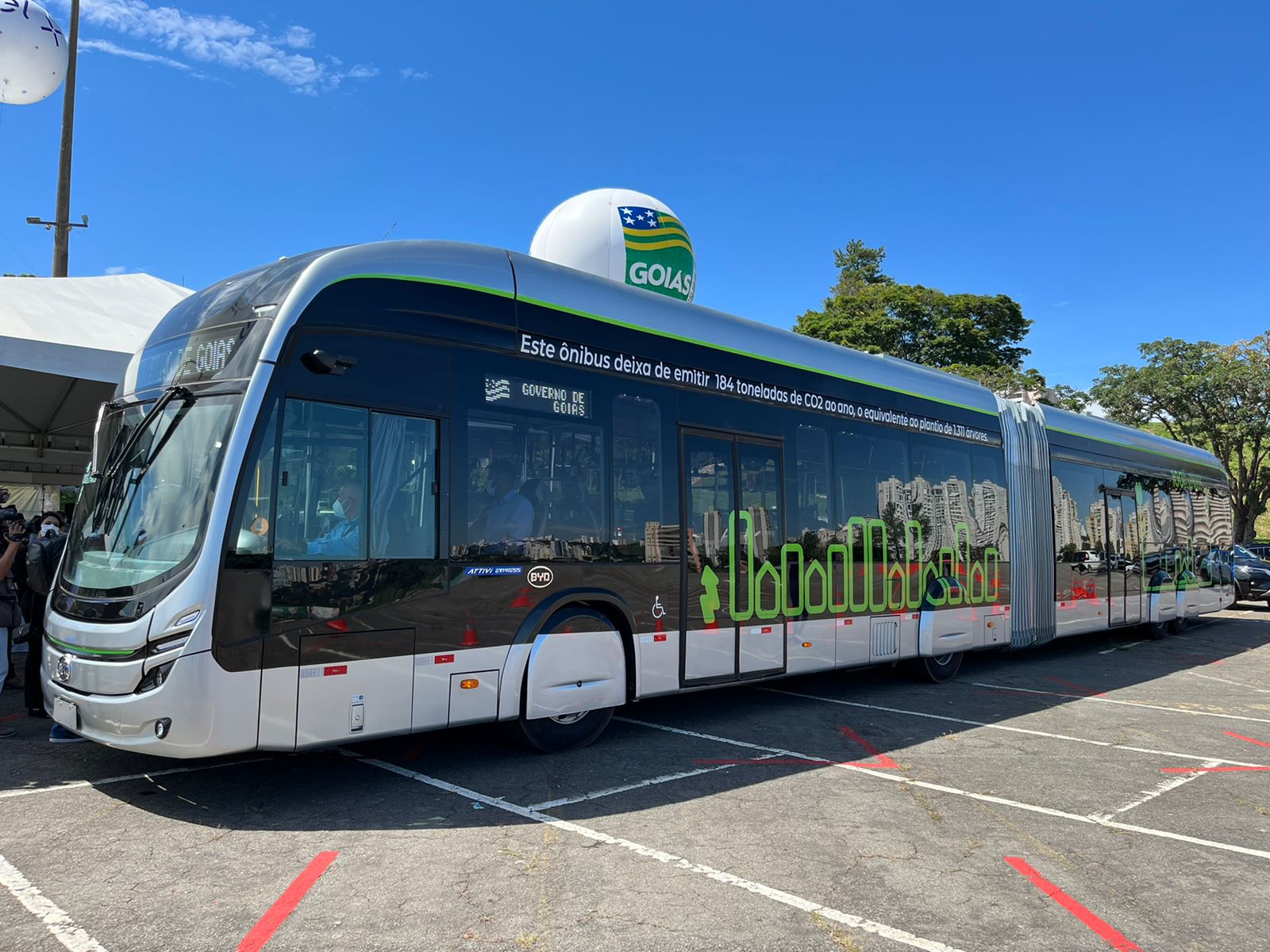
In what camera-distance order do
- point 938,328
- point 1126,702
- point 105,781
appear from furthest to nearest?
point 938,328 → point 1126,702 → point 105,781

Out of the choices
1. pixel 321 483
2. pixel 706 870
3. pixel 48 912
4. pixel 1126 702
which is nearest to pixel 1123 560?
pixel 1126 702

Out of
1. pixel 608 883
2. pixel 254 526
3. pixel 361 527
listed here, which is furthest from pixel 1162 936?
pixel 254 526

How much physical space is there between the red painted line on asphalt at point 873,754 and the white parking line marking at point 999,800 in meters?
0.18

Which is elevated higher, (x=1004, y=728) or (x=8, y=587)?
(x=8, y=587)

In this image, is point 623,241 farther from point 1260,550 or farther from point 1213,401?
point 1213,401

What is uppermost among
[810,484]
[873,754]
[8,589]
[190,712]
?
[810,484]

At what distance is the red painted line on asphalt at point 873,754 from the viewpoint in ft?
22.8

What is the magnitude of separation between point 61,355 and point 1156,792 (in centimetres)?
1131

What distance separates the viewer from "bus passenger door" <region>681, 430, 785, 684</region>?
7.56 meters

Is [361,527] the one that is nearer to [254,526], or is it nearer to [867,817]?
[254,526]

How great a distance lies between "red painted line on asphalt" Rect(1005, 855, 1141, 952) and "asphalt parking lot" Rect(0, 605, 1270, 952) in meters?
0.02

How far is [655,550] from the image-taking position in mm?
7258

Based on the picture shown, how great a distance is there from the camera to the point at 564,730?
6918 mm

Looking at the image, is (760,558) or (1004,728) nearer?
(760,558)
